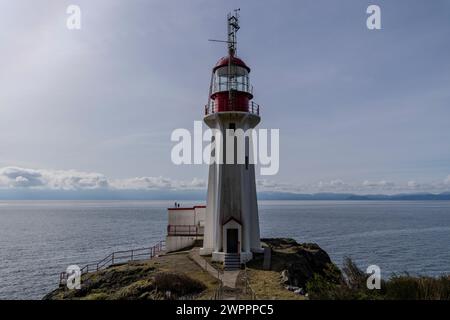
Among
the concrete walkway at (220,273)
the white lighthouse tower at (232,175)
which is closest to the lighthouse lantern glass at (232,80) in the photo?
the white lighthouse tower at (232,175)

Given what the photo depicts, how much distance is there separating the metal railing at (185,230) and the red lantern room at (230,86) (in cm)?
1195

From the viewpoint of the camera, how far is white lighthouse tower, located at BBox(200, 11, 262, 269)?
2223 centimetres

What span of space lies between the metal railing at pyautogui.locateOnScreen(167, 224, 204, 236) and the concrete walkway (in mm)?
6821

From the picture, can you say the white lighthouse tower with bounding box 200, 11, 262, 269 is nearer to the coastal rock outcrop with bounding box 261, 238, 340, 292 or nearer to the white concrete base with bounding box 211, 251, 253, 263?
the white concrete base with bounding box 211, 251, 253, 263

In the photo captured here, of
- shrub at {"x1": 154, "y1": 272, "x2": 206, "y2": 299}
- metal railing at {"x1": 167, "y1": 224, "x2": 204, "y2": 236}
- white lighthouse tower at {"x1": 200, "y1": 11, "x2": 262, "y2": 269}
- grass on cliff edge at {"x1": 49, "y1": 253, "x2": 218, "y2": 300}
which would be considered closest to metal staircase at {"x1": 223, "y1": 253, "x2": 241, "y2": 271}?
white lighthouse tower at {"x1": 200, "y1": 11, "x2": 262, "y2": 269}

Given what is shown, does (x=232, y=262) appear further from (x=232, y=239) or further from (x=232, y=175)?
(x=232, y=175)

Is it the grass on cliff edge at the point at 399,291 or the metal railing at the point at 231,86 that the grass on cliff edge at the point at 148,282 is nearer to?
the grass on cliff edge at the point at 399,291

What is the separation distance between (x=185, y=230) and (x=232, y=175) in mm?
10644

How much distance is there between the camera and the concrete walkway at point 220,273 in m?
17.2

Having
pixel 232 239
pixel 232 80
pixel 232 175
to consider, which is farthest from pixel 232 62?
→ pixel 232 239

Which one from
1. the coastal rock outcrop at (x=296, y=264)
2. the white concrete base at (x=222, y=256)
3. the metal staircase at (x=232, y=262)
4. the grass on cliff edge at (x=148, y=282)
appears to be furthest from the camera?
the white concrete base at (x=222, y=256)

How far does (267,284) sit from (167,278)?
507 centimetres

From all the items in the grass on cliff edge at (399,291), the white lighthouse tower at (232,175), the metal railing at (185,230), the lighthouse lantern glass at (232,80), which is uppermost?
the lighthouse lantern glass at (232,80)
